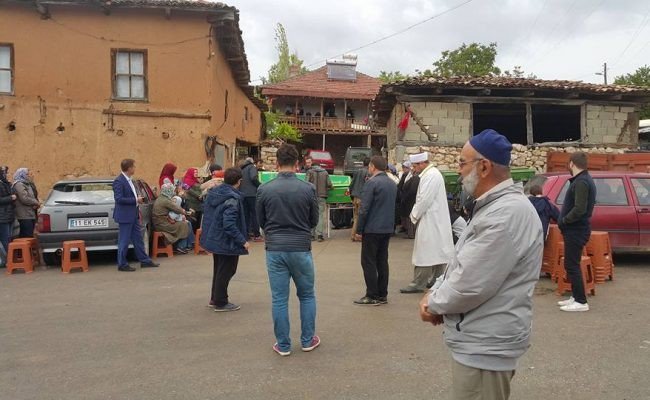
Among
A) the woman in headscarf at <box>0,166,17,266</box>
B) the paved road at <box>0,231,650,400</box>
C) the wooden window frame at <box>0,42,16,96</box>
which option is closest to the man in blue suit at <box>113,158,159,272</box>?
the paved road at <box>0,231,650,400</box>

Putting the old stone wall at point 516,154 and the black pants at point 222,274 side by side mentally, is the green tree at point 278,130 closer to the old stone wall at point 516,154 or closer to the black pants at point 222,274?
the old stone wall at point 516,154

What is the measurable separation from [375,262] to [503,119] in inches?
706

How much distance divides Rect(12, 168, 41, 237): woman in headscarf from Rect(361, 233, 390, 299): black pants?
21.5 feet

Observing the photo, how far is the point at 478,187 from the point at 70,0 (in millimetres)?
14251

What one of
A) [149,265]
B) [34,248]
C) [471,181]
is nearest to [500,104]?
[149,265]

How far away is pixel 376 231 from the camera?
6109mm

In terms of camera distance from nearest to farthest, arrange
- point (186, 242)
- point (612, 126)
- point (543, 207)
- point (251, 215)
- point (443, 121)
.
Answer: point (543, 207)
point (186, 242)
point (251, 215)
point (443, 121)
point (612, 126)

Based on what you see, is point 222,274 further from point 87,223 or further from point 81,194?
point 81,194

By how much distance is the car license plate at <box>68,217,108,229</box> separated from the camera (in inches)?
337

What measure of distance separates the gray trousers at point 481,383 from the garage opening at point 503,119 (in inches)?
683

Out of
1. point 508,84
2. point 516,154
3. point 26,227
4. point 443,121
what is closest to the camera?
point 26,227

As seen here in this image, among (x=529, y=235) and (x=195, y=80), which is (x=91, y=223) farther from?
(x=529, y=235)

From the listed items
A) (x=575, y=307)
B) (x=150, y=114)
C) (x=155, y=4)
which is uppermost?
(x=155, y=4)

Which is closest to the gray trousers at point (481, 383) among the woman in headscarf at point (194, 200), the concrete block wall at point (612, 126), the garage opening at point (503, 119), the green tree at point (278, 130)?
the woman in headscarf at point (194, 200)
